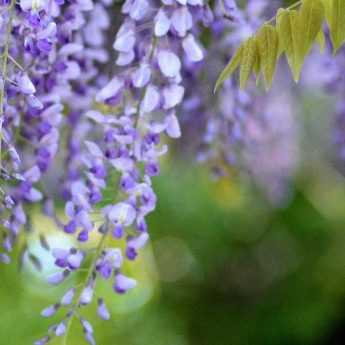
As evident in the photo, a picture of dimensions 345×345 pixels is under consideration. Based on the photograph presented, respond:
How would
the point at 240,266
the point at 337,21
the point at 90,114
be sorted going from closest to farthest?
1. the point at 337,21
2. the point at 90,114
3. the point at 240,266

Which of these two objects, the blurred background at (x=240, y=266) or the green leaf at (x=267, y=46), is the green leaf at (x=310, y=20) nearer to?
the green leaf at (x=267, y=46)

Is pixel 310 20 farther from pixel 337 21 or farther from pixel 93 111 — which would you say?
pixel 93 111

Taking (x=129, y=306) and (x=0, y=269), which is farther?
(x=129, y=306)

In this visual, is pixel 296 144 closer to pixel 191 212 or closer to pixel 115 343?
pixel 191 212

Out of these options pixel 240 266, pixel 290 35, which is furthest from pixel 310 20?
pixel 240 266

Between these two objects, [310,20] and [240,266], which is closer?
[310,20]

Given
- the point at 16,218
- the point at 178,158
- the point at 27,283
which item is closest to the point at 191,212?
the point at 178,158

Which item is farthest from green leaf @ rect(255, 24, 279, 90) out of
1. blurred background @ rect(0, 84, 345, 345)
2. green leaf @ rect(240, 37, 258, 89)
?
blurred background @ rect(0, 84, 345, 345)
